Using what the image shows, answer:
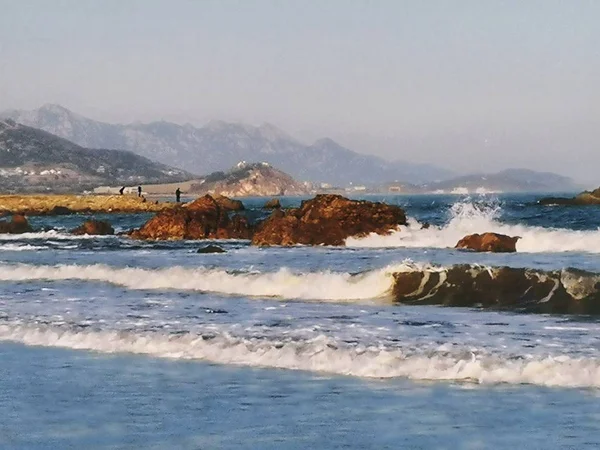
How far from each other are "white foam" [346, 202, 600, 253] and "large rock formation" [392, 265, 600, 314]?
14.8m

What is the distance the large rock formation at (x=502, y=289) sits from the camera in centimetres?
2136

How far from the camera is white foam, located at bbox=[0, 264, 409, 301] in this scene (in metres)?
24.8

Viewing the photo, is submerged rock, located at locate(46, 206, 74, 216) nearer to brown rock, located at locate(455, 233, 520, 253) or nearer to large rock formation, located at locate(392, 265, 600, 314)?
brown rock, located at locate(455, 233, 520, 253)

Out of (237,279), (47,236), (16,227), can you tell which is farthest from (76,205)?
(237,279)

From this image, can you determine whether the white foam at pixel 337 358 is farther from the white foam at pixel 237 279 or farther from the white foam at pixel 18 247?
the white foam at pixel 18 247

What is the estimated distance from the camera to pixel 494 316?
19.4m

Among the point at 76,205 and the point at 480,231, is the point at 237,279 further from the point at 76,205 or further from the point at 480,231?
the point at 76,205

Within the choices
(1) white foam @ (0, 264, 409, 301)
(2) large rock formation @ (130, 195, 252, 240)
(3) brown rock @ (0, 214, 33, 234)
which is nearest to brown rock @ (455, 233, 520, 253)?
(1) white foam @ (0, 264, 409, 301)

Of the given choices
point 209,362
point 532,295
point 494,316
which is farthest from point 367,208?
point 209,362

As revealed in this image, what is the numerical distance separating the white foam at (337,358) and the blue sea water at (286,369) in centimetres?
3

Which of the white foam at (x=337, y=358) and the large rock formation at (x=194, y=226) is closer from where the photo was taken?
the white foam at (x=337, y=358)

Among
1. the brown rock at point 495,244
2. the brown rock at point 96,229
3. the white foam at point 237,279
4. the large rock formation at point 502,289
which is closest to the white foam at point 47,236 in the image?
the brown rock at point 96,229

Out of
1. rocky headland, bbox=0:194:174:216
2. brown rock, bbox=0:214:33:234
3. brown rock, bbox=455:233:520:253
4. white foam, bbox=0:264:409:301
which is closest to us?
white foam, bbox=0:264:409:301

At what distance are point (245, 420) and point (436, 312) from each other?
10400 mm
